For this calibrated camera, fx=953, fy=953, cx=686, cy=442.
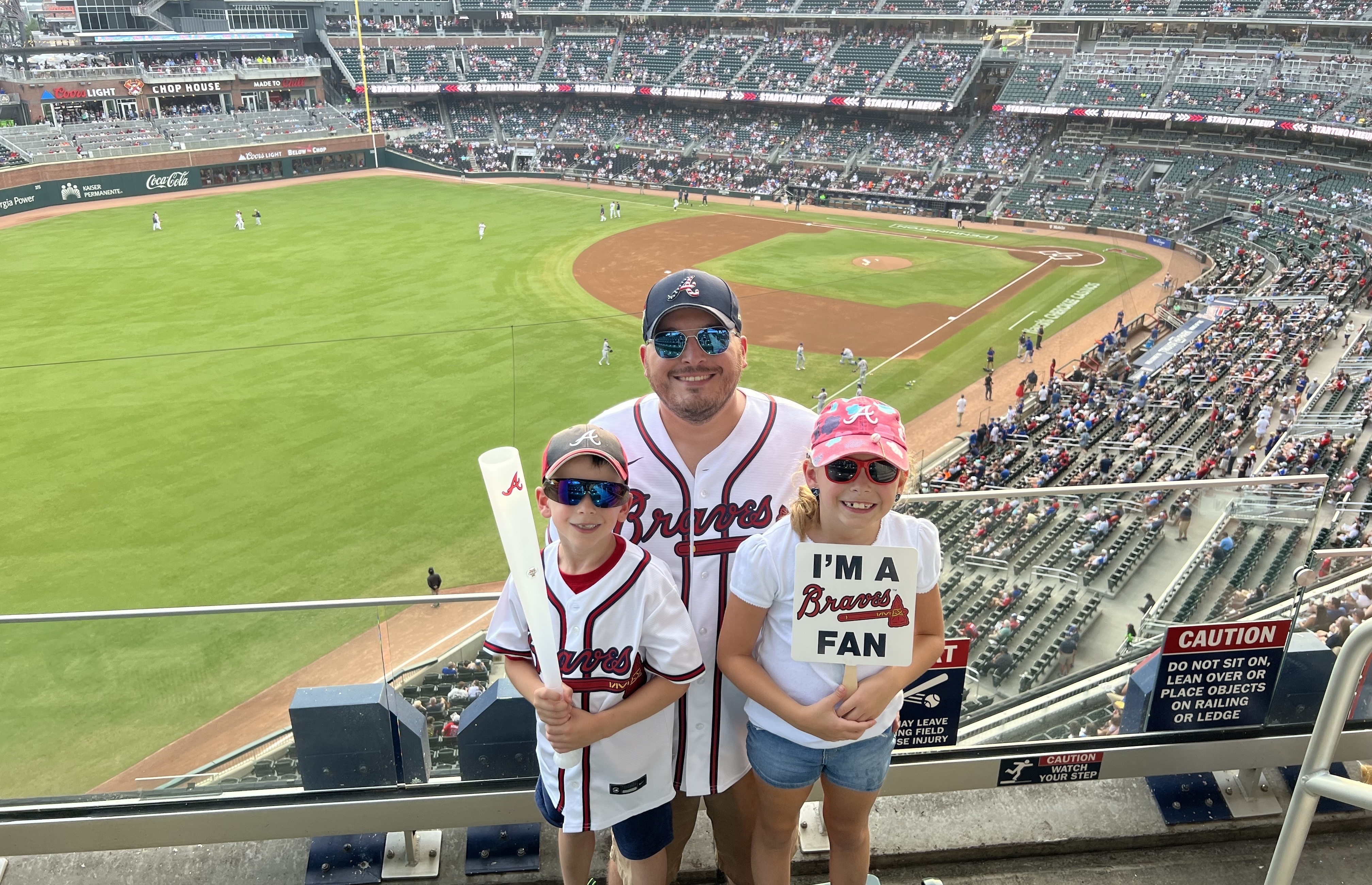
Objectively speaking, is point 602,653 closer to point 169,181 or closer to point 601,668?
point 601,668

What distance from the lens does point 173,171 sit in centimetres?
4991

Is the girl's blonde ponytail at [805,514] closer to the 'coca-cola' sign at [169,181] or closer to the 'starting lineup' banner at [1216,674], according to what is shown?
the 'starting lineup' banner at [1216,674]

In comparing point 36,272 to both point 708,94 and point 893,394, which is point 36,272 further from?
point 708,94

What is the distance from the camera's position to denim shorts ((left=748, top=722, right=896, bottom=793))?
3.21m

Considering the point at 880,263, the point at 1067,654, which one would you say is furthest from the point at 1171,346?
the point at 1067,654

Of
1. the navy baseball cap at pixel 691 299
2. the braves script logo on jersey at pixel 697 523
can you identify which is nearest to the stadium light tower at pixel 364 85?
the navy baseball cap at pixel 691 299

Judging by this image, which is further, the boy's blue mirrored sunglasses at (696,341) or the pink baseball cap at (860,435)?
the boy's blue mirrored sunglasses at (696,341)

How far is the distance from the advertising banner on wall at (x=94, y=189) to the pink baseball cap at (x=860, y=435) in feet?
170

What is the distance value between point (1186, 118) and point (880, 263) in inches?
824

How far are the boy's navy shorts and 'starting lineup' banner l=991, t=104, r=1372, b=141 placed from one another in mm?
47335

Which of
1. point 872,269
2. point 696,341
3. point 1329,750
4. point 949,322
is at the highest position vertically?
point 696,341

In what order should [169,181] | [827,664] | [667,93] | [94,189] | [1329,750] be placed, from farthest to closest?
[667,93] < [169,181] < [94,189] < [827,664] < [1329,750]

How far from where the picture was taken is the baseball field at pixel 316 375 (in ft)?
13.9

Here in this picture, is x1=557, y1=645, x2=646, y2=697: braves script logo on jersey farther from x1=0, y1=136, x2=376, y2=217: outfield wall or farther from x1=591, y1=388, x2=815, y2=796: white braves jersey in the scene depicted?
x1=0, y1=136, x2=376, y2=217: outfield wall
